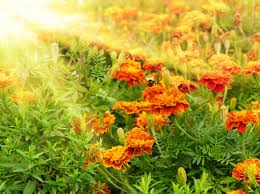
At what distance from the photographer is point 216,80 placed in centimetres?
214

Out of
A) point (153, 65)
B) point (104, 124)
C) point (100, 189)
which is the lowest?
point (100, 189)

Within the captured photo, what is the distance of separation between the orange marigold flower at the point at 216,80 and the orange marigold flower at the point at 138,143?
0.36 meters

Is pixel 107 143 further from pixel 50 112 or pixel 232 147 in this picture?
pixel 232 147

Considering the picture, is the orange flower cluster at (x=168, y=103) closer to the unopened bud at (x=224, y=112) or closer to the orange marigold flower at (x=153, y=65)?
the unopened bud at (x=224, y=112)

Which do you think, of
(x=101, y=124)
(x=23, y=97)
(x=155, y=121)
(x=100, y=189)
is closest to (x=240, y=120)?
(x=155, y=121)

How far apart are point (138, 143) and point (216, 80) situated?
1.40 ft

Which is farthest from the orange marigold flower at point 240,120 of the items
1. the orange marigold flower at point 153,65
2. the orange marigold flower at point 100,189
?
the orange marigold flower at point 153,65

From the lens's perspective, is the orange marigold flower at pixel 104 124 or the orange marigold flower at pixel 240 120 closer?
the orange marigold flower at pixel 240 120

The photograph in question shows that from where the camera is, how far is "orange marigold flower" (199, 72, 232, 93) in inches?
84.2

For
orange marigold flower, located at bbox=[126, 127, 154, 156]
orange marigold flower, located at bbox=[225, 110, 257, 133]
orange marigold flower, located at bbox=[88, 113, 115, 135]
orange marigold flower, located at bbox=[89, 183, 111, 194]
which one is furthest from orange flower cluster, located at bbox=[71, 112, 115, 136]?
orange marigold flower, located at bbox=[225, 110, 257, 133]

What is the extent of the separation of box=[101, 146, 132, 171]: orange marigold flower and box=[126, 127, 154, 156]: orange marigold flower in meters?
0.02

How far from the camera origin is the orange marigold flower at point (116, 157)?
1892mm

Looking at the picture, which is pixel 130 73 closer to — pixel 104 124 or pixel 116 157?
pixel 104 124

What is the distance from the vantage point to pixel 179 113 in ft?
6.82
